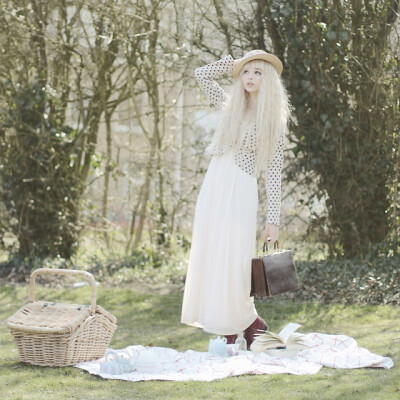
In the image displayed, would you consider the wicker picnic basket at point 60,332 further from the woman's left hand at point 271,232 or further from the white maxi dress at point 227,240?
the woman's left hand at point 271,232

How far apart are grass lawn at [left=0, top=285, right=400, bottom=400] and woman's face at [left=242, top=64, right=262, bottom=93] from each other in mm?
1799

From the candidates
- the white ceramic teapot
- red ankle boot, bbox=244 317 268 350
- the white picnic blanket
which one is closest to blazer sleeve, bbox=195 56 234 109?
red ankle boot, bbox=244 317 268 350

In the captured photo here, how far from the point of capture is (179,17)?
8.44 metres

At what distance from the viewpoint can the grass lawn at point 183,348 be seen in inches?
156

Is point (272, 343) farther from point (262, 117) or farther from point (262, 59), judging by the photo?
point (262, 59)

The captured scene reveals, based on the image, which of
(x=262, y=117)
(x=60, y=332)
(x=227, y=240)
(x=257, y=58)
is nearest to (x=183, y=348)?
(x=227, y=240)

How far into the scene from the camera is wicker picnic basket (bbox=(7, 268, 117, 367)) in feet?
14.7

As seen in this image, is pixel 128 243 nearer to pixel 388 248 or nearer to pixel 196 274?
pixel 388 248

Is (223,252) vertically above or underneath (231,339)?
above

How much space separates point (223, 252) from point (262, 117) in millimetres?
898

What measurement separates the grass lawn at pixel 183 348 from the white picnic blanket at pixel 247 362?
0.27 feet

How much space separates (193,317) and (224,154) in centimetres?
109

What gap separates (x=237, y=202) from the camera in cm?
499

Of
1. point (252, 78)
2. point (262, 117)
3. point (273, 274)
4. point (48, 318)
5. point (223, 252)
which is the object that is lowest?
point (48, 318)
